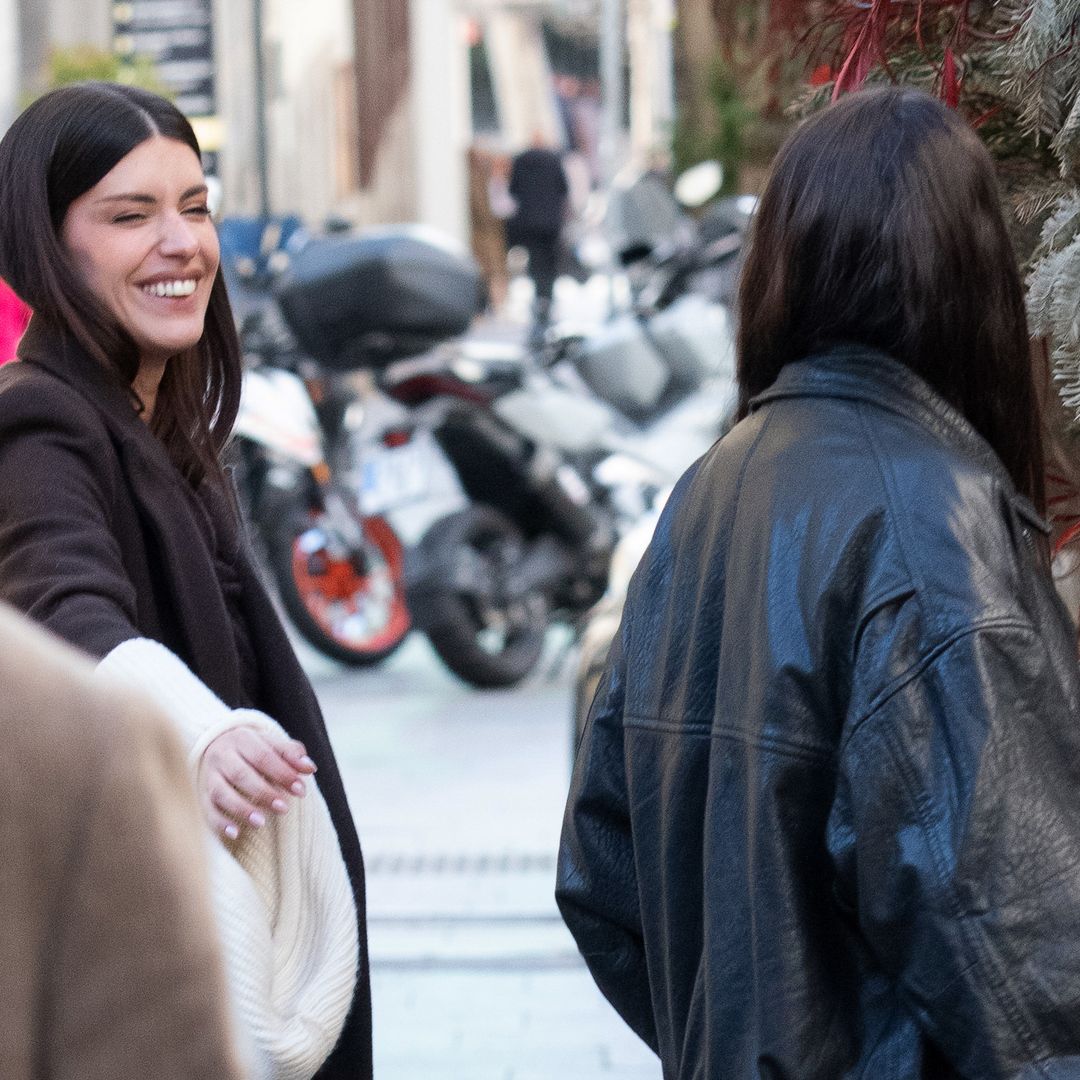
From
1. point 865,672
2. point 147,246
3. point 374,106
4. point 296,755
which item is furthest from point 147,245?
point 374,106

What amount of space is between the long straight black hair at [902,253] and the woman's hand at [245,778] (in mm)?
614

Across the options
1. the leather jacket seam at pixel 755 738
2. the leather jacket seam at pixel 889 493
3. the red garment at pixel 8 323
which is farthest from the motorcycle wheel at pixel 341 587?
the leather jacket seam at pixel 889 493

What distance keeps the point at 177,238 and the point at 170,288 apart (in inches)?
2.2

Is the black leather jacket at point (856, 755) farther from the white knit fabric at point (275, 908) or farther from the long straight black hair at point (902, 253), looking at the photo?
the white knit fabric at point (275, 908)

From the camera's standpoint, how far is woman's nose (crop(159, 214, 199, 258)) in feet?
7.54

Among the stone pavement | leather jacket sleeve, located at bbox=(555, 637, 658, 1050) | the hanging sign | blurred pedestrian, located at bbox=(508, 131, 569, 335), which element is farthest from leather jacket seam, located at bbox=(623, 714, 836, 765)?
blurred pedestrian, located at bbox=(508, 131, 569, 335)

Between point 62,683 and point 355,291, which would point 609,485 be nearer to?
point 355,291

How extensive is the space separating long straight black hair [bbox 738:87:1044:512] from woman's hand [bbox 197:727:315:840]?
61 centimetres

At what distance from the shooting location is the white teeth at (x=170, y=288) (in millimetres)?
2318

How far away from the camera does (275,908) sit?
6.80 ft

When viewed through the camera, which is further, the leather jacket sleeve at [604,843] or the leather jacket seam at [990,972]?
the leather jacket sleeve at [604,843]

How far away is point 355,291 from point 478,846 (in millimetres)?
2562

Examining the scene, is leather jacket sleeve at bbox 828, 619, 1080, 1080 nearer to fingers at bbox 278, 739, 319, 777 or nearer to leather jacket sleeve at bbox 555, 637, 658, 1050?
leather jacket sleeve at bbox 555, 637, 658, 1050

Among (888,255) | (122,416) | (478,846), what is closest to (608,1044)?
(478,846)
